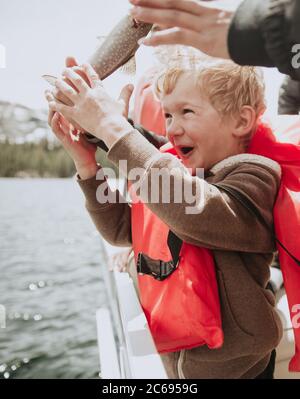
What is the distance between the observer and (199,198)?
74cm

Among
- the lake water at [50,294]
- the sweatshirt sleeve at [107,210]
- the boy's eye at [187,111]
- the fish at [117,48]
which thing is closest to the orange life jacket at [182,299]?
the sweatshirt sleeve at [107,210]

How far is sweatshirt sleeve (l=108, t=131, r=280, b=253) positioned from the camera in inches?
29.1

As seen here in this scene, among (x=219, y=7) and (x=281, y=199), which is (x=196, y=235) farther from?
(x=219, y=7)

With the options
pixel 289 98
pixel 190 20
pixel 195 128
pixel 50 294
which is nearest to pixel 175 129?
pixel 195 128

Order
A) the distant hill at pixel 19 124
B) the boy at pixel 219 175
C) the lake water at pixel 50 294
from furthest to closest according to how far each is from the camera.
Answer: the lake water at pixel 50 294 → the distant hill at pixel 19 124 → the boy at pixel 219 175

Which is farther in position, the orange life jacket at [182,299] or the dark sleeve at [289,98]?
the dark sleeve at [289,98]

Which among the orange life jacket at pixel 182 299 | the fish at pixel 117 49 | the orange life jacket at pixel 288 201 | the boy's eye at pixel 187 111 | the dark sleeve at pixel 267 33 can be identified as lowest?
the orange life jacket at pixel 182 299

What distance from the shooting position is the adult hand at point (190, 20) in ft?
2.19

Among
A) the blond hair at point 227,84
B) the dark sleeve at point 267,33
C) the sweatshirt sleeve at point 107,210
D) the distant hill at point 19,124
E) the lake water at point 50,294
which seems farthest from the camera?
the lake water at point 50,294

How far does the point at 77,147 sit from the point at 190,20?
1.42ft

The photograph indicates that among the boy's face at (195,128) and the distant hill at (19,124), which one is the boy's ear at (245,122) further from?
the distant hill at (19,124)

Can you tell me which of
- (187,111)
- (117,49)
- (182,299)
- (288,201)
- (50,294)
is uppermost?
(117,49)

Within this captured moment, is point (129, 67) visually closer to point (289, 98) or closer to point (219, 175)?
point (219, 175)
